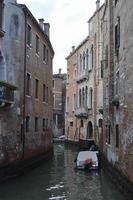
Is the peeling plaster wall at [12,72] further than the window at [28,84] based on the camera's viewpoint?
No

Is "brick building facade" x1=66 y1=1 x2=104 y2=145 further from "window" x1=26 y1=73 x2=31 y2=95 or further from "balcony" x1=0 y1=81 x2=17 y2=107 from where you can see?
"balcony" x1=0 y1=81 x2=17 y2=107

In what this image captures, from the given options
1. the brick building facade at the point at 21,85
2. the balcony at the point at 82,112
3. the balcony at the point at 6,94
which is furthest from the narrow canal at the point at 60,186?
the balcony at the point at 82,112

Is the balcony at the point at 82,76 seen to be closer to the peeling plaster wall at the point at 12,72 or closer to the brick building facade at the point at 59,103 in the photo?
the brick building facade at the point at 59,103

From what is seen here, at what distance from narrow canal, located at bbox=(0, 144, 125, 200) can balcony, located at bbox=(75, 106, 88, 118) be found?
55.9 feet

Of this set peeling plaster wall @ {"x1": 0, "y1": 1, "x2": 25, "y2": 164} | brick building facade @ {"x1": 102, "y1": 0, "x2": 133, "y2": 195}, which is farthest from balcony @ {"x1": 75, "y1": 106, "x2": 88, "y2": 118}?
peeling plaster wall @ {"x1": 0, "y1": 1, "x2": 25, "y2": 164}

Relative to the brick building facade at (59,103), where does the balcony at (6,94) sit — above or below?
below

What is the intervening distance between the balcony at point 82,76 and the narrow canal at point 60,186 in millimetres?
18043

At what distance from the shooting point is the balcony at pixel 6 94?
15.4 m

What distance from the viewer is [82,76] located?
39375 mm

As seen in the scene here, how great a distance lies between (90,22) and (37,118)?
1682 cm

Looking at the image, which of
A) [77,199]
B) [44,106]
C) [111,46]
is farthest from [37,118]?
[77,199]

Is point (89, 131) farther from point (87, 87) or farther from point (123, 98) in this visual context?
point (123, 98)

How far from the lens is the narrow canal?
45.6 feet

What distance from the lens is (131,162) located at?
1235 centimetres
